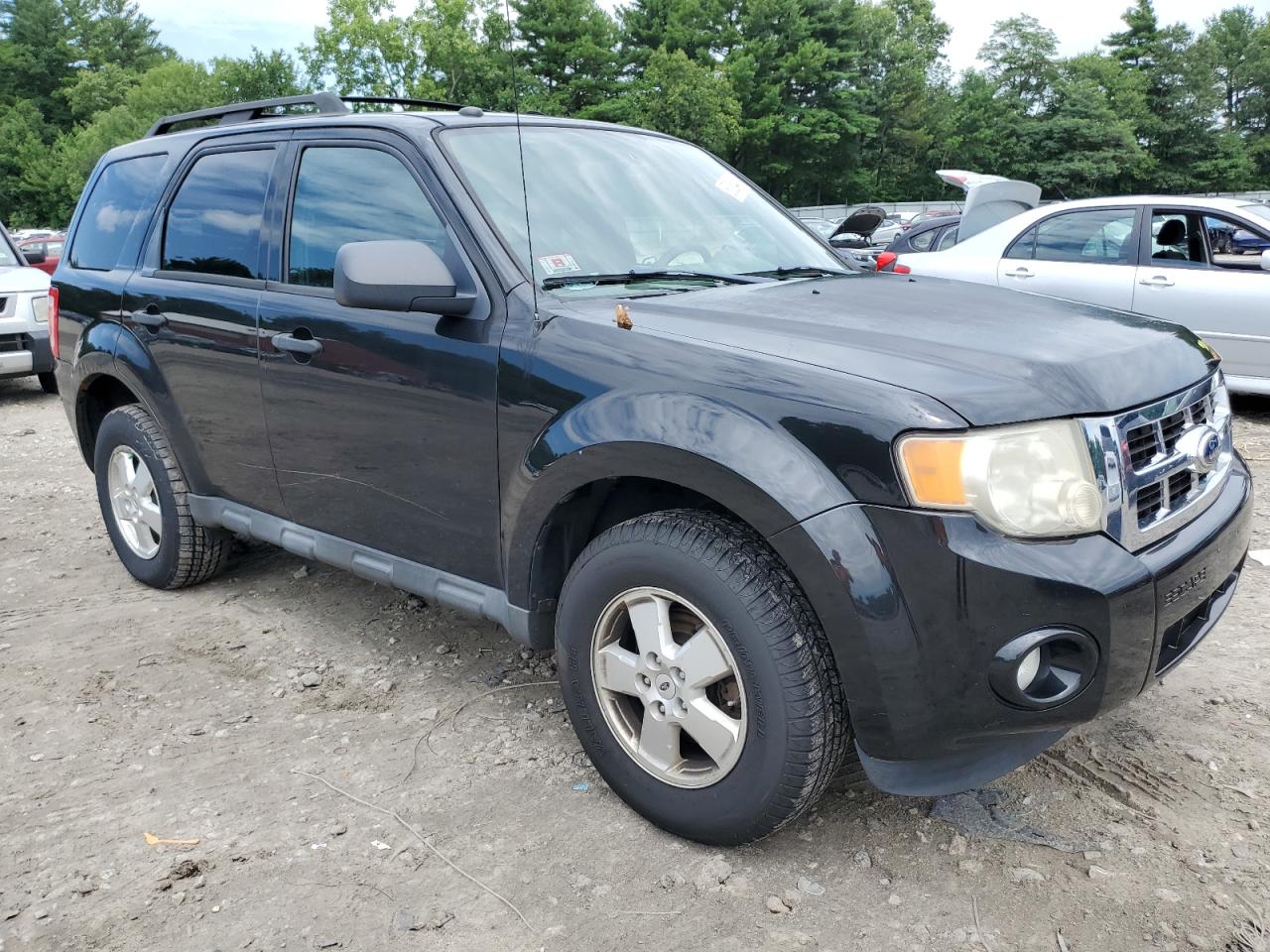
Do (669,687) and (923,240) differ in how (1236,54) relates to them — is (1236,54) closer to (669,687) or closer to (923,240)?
(923,240)

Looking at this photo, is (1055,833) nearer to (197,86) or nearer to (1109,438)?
(1109,438)

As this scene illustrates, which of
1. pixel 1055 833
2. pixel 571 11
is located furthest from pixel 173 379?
pixel 571 11

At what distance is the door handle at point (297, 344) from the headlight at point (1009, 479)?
197cm

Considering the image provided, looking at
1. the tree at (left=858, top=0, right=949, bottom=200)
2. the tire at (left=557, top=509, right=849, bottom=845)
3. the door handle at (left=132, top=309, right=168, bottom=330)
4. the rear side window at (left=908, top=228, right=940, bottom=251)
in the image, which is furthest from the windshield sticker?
the tree at (left=858, top=0, right=949, bottom=200)

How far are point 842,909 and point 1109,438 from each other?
46.5 inches

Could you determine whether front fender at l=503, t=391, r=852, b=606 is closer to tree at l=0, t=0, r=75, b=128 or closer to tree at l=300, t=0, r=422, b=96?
tree at l=300, t=0, r=422, b=96

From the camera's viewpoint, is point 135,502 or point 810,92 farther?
point 810,92

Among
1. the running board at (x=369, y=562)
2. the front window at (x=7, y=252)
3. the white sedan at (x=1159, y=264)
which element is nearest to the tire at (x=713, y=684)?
the running board at (x=369, y=562)

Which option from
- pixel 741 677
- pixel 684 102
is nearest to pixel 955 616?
pixel 741 677

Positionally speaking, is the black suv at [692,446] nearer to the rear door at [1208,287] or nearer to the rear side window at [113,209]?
the rear side window at [113,209]

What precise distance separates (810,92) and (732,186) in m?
69.2

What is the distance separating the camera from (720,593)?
2.39 metres

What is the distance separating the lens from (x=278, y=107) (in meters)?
4.02

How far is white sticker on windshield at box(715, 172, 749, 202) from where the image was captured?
370 cm
